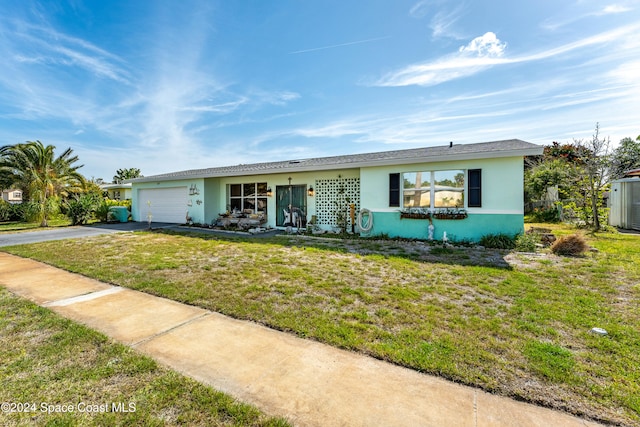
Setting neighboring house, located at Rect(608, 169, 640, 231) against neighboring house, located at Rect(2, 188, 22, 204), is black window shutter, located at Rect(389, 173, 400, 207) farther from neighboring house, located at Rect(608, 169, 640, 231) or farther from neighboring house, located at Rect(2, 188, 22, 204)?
neighboring house, located at Rect(2, 188, 22, 204)

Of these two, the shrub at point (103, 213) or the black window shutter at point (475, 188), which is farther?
the shrub at point (103, 213)

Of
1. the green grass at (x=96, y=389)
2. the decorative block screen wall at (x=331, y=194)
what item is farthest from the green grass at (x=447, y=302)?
the decorative block screen wall at (x=331, y=194)

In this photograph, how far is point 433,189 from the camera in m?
9.38

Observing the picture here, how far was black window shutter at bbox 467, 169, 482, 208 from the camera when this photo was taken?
8750 mm

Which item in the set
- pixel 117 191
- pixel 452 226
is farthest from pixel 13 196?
pixel 452 226

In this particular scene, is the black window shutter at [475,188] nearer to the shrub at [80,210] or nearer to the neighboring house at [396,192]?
the neighboring house at [396,192]

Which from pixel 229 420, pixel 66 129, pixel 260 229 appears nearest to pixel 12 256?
pixel 260 229

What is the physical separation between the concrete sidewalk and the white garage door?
482 inches

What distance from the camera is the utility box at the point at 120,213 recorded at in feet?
53.8

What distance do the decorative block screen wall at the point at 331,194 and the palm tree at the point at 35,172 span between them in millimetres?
14196

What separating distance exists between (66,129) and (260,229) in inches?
547

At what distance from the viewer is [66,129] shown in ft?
53.3

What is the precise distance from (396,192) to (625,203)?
10863 millimetres

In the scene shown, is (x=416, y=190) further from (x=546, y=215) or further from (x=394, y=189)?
(x=546, y=215)
